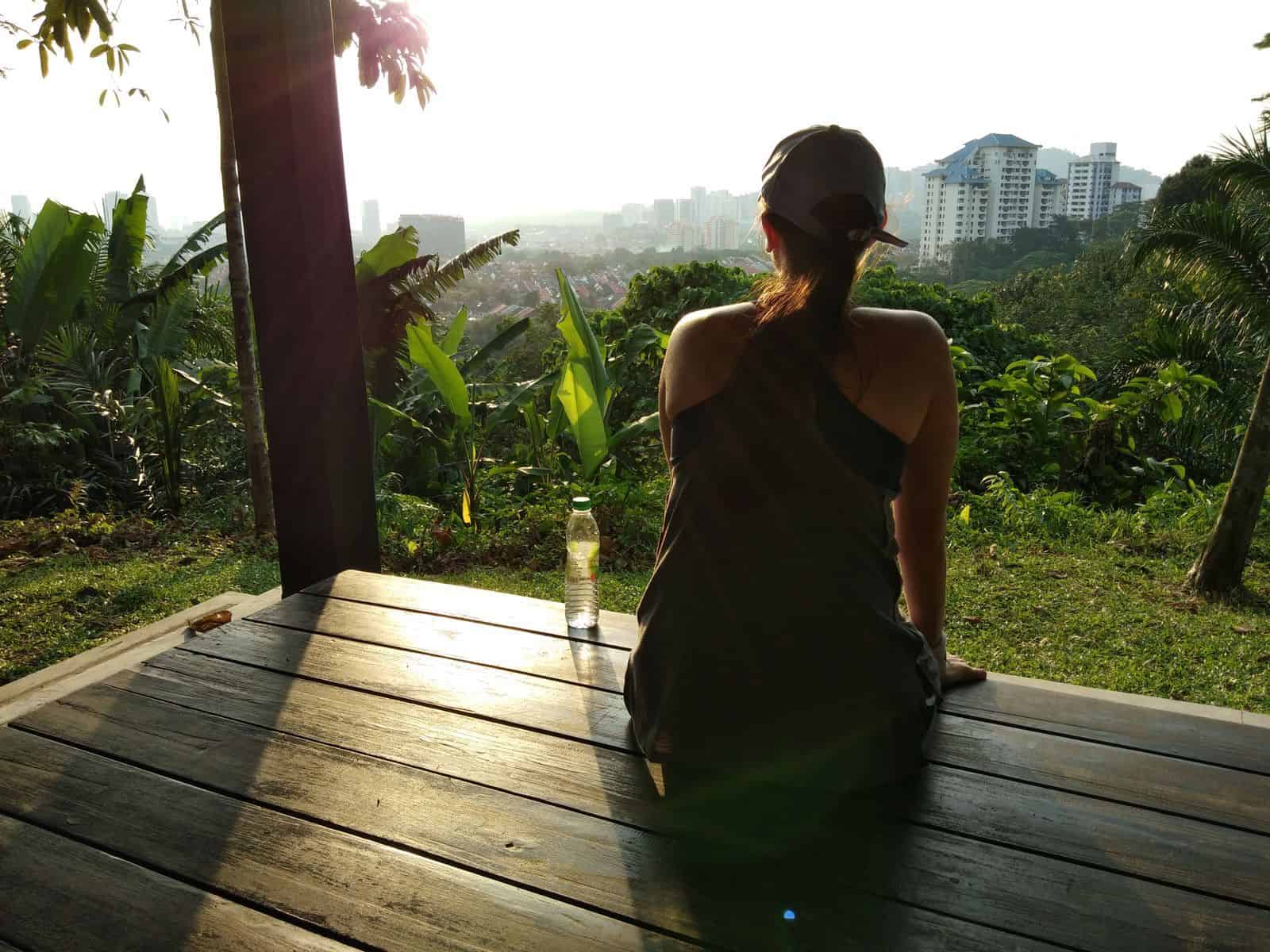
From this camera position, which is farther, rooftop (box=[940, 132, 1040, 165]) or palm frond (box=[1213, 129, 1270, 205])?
rooftop (box=[940, 132, 1040, 165])

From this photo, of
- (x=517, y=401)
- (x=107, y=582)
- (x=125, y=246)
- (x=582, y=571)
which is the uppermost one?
(x=125, y=246)

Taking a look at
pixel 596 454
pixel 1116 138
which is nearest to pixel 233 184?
pixel 596 454

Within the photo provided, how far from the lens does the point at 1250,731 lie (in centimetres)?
152

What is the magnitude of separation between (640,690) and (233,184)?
4.09m

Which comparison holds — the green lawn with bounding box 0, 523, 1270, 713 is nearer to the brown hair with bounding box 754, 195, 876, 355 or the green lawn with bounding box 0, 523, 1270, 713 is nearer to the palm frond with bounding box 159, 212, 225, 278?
the brown hair with bounding box 754, 195, 876, 355

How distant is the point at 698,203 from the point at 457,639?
1068cm

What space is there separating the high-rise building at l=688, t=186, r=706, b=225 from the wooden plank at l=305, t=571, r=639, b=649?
24.7ft

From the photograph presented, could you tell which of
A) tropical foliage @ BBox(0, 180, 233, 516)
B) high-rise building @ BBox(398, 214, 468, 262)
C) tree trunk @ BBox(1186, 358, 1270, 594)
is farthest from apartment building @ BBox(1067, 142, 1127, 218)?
tree trunk @ BBox(1186, 358, 1270, 594)

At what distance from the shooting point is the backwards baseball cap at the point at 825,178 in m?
1.26

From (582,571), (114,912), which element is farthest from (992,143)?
(114,912)

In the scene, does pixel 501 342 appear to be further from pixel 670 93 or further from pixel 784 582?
pixel 784 582

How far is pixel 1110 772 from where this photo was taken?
1.40 metres

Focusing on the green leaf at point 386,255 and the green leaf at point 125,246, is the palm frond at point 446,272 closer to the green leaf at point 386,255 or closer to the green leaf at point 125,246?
the green leaf at point 386,255

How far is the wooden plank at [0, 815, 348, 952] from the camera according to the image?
106 centimetres
